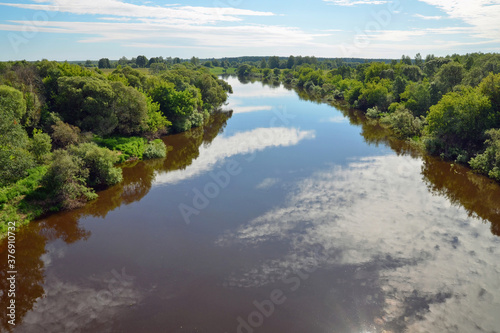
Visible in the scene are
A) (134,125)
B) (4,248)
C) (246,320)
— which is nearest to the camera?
(246,320)

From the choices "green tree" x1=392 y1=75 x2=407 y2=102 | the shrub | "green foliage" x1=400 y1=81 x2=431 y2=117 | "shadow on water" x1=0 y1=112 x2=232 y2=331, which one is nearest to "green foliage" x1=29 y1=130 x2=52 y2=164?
"shadow on water" x1=0 y1=112 x2=232 y2=331

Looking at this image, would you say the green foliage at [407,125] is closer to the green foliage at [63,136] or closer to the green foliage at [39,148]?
the green foliage at [63,136]

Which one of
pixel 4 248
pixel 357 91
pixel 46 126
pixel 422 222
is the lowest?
pixel 4 248

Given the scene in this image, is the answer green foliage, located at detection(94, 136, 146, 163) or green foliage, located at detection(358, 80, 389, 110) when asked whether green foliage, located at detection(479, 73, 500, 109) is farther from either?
green foliage, located at detection(94, 136, 146, 163)

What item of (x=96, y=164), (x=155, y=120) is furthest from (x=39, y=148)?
(x=155, y=120)

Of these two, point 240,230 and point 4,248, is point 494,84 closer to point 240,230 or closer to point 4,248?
point 240,230

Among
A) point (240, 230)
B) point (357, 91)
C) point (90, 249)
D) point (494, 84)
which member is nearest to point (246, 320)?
point (240, 230)

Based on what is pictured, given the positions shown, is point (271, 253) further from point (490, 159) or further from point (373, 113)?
point (373, 113)

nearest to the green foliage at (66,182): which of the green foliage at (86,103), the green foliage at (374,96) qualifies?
the green foliage at (86,103)
